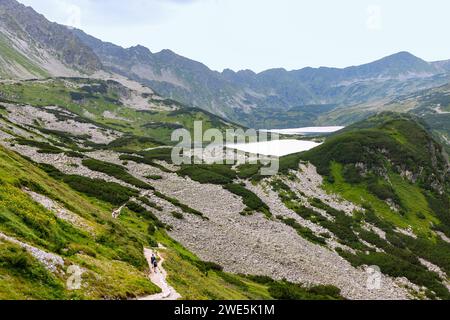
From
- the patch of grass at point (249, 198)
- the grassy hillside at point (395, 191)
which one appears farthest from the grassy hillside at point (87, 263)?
the patch of grass at point (249, 198)

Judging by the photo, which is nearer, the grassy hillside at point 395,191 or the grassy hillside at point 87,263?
the grassy hillside at point 87,263

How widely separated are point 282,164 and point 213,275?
73254 mm

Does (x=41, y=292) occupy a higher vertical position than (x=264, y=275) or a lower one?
higher

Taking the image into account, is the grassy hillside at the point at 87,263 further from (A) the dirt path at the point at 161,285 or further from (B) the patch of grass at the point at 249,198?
(B) the patch of grass at the point at 249,198

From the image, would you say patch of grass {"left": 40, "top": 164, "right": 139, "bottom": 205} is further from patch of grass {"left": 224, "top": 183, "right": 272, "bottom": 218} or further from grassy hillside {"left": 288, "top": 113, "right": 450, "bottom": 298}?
grassy hillside {"left": 288, "top": 113, "right": 450, "bottom": 298}

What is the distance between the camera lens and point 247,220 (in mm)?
75188


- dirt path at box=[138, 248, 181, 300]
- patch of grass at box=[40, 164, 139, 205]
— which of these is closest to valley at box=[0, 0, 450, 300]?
dirt path at box=[138, 248, 181, 300]

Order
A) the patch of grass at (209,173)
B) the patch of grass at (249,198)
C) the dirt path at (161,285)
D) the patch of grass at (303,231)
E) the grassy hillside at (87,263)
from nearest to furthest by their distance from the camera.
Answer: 1. the grassy hillside at (87,263)
2. the dirt path at (161,285)
3. the patch of grass at (303,231)
4. the patch of grass at (249,198)
5. the patch of grass at (209,173)

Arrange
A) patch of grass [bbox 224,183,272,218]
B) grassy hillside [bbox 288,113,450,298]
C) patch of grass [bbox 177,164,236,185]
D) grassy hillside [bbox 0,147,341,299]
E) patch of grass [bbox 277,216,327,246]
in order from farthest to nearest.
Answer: patch of grass [bbox 177,164,236,185] → patch of grass [bbox 224,183,272,218] → patch of grass [bbox 277,216,327,246] → grassy hillside [bbox 288,113,450,298] → grassy hillside [bbox 0,147,341,299]

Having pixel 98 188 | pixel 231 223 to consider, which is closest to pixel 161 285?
pixel 231 223

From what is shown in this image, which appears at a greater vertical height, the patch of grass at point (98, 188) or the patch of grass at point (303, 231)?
the patch of grass at point (98, 188)

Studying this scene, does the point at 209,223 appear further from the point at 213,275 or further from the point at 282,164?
the point at 282,164

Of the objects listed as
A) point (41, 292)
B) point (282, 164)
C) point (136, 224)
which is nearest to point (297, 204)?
point (282, 164)

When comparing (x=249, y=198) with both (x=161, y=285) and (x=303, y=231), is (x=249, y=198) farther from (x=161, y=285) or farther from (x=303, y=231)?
(x=161, y=285)
